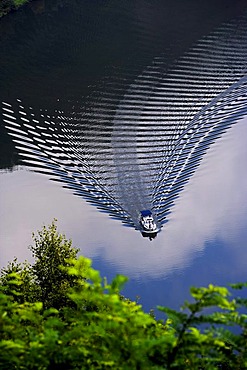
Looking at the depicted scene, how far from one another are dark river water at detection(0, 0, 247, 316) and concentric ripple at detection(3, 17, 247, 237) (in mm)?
107

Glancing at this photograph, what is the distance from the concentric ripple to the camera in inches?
1553

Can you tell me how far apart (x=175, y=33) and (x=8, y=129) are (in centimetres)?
2921

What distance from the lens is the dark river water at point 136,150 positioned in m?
35.2

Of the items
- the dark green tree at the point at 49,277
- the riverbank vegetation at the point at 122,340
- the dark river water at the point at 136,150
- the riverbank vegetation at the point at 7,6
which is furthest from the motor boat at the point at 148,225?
the riverbank vegetation at the point at 7,6

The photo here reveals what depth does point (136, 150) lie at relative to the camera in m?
43.6

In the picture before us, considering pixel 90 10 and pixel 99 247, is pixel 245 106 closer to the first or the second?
pixel 99 247

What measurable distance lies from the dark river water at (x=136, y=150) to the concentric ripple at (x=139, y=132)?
0.35 feet

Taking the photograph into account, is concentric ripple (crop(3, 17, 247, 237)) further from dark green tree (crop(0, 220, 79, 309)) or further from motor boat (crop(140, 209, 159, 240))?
dark green tree (crop(0, 220, 79, 309))

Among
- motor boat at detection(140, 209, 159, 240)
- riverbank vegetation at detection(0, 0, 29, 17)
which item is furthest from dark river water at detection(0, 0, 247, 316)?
riverbank vegetation at detection(0, 0, 29, 17)

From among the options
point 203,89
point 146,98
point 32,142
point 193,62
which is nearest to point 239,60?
point 193,62

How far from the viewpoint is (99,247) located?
36.3m

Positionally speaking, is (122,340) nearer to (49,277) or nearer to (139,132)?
(49,277)

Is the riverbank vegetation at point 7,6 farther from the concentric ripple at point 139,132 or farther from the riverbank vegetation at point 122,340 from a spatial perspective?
the riverbank vegetation at point 122,340

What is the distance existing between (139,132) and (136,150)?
3.09 m
